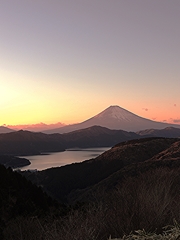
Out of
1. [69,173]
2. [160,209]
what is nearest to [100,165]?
[69,173]

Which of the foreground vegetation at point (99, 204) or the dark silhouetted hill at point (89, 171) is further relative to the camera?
the dark silhouetted hill at point (89, 171)

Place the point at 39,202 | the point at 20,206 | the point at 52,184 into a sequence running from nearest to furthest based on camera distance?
the point at 20,206
the point at 39,202
the point at 52,184

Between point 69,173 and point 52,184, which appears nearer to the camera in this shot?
A: point 52,184

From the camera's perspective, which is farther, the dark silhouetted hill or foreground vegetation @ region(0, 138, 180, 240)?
the dark silhouetted hill

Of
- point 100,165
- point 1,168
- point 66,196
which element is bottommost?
point 66,196

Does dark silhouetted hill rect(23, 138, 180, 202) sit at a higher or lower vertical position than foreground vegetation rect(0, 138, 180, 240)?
lower

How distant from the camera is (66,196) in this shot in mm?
88438

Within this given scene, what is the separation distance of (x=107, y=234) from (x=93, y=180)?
3599 inches

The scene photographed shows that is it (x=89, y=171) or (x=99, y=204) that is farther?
(x=89, y=171)

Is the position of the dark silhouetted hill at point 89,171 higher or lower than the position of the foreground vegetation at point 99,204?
lower

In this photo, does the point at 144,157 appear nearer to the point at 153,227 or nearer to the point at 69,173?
the point at 69,173

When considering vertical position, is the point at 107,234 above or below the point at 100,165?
above

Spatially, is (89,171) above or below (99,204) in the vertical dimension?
below

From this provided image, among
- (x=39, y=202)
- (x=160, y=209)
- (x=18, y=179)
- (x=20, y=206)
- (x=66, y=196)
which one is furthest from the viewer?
(x=66, y=196)
